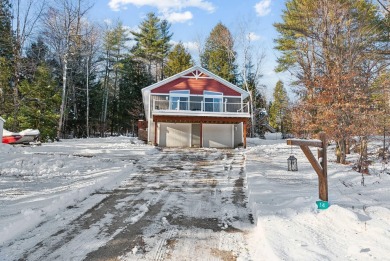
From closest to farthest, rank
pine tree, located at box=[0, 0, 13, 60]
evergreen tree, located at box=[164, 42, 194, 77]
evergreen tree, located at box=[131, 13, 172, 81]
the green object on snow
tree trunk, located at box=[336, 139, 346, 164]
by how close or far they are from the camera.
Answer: the green object on snow → tree trunk, located at box=[336, 139, 346, 164] → pine tree, located at box=[0, 0, 13, 60] → evergreen tree, located at box=[164, 42, 194, 77] → evergreen tree, located at box=[131, 13, 172, 81]

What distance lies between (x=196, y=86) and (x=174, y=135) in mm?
4165

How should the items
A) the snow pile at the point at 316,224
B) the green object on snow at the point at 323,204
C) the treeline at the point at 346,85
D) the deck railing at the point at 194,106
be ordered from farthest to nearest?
1. the deck railing at the point at 194,106
2. the treeline at the point at 346,85
3. the green object on snow at the point at 323,204
4. the snow pile at the point at 316,224

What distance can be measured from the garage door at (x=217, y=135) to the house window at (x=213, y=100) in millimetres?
1293

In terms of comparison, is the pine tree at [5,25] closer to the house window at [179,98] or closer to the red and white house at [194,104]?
the red and white house at [194,104]

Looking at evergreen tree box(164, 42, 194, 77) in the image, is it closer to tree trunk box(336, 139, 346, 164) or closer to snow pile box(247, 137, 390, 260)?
tree trunk box(336, 139, 346, 164)

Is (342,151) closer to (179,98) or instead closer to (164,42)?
(179,98)

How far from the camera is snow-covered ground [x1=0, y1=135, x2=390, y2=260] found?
345 cm

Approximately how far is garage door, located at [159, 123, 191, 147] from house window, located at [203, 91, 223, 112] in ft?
7.25

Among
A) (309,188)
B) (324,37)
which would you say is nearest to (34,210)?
(309,188)

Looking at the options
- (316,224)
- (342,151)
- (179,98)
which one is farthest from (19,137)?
(316,224)

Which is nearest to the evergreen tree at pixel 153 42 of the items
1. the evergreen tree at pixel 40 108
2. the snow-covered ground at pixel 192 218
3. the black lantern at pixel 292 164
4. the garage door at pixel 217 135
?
the evergreen tree at pixel 40 108

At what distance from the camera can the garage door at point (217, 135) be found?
70.3 ft

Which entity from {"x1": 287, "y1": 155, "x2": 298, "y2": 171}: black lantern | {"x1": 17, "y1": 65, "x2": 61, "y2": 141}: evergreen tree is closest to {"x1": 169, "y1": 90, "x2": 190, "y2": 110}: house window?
{"x1": 17, "y1": 65, "x2": 61, "y2": 141}: evergreen tree

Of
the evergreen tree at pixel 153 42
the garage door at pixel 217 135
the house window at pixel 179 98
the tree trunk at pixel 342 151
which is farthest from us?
the evergreen tree at pixel 153 42
